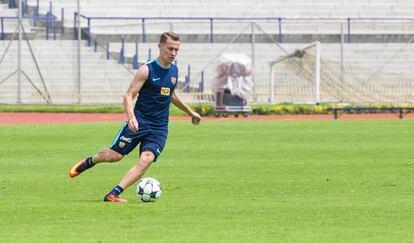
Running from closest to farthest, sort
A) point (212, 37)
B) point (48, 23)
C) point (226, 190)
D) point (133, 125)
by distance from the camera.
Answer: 1. point (133, 125)
2. point (226, 190)
3. point (48, 23)
4. point (212, 37)

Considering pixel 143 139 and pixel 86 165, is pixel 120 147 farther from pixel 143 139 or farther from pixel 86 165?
pixel 86 165

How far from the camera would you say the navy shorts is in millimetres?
14758

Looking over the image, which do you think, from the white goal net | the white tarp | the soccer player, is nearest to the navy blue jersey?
the soccer player

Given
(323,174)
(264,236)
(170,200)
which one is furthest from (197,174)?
(264,236)

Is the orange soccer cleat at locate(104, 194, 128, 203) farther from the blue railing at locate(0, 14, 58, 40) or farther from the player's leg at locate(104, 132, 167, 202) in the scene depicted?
the blue railing at locate(0, 14, 58, 40)

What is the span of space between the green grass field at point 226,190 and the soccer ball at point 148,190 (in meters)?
0.18

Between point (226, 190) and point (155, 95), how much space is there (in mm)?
1993

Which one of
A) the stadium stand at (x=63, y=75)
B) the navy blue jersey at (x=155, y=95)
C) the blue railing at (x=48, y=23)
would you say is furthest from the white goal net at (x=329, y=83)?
the navy blue jersey at (x=155, y=95)

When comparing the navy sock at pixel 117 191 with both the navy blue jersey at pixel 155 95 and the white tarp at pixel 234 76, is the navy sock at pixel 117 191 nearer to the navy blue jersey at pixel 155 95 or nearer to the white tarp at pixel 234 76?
the navy blue jersey at pixel 155 95

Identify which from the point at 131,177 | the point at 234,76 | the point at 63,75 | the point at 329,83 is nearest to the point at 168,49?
the point at 131,177

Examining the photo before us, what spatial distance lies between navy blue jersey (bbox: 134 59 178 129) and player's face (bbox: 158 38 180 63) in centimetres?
22

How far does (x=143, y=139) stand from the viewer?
1484 cm

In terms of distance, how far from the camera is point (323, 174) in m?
18.7

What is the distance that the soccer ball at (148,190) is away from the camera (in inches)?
569
